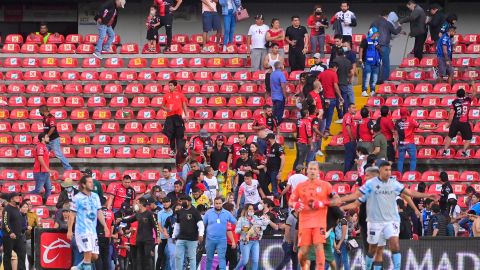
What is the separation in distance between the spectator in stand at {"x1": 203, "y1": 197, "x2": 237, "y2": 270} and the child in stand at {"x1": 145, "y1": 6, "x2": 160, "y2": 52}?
10.5m

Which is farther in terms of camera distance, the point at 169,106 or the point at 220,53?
the point at 220,53

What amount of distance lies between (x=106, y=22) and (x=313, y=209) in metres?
14.7

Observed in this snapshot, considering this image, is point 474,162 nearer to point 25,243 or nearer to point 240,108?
point 240,108

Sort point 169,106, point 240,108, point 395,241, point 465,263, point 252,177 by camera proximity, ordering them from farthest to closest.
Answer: point 240,108, point 169,106, point 252,177, point 465,263, point 395,241

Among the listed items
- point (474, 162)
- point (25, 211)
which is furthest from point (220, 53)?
point (25, 211)

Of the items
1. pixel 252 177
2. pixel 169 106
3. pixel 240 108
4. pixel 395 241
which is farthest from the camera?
pixel 240 108

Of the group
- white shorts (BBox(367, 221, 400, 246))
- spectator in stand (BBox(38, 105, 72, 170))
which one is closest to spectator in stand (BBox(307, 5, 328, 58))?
spectator in stand (BBox(38, 105, 72, 170))

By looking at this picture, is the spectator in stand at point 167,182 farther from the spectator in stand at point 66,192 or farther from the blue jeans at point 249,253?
the blue jeans at point 249,253

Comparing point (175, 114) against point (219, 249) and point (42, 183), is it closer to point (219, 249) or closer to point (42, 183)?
point (42, 183)

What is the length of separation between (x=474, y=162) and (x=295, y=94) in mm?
4447

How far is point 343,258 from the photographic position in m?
27.4

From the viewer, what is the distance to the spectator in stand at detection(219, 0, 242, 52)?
37.3 metres

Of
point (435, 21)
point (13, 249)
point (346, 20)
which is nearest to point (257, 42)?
point (346, 20)

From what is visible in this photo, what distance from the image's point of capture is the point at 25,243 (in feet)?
93.1
